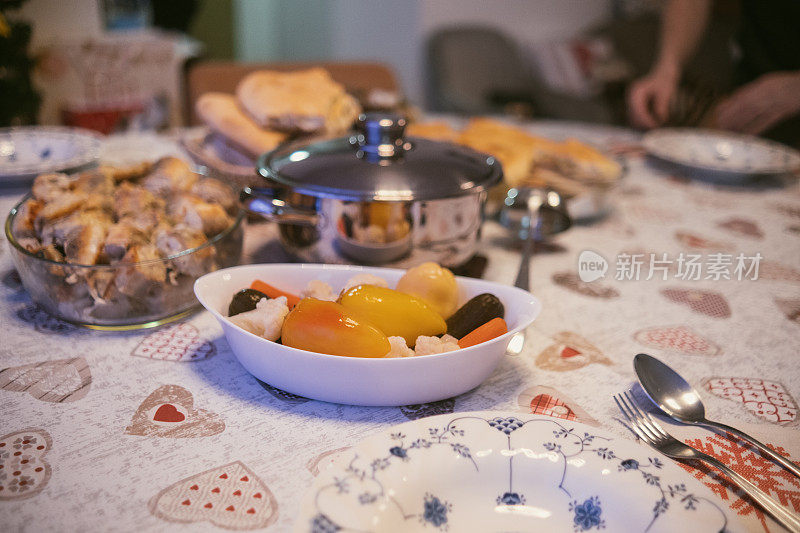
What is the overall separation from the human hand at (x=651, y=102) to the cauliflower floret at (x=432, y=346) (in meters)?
1.44

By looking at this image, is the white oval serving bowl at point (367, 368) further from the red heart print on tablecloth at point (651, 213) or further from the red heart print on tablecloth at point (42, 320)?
the red heart print on tablecloth at point (651, 213)

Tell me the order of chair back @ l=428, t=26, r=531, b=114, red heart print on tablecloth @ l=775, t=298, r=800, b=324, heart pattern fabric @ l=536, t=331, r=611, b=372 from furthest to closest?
chair back @ l=428, t=26, r=531, b=114, red heart print on tablecloth @ l=775, t=298, r=800, b=324, heart pattern fabric @ l=536, t=331, r=611, b=372

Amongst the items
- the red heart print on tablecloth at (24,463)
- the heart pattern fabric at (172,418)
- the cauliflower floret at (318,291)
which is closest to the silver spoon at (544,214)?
the cauliflower floret at (318,291)

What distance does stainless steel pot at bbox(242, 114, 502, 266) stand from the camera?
26.0 inches

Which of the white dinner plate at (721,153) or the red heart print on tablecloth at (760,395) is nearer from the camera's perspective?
the red heart print on tablecloth at (760,395)

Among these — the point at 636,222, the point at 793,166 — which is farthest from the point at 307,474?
the point at 793,166

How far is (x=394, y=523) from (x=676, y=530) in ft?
0.60

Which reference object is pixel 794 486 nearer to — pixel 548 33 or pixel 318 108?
pixel 318 108

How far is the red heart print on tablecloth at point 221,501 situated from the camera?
40 centimetres

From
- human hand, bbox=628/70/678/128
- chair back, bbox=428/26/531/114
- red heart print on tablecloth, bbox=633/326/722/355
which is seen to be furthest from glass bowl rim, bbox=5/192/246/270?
chair back, bbox=428/26/531/114

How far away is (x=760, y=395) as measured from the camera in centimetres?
58

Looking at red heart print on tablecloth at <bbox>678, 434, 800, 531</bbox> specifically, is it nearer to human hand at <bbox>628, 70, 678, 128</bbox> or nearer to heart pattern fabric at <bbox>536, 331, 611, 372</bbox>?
heart pattern fabric at <bbox>536, 331, 611, 372</bbox>

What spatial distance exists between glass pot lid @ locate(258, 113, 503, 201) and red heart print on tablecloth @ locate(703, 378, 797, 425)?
0.33 metres

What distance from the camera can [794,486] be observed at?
0.46m
